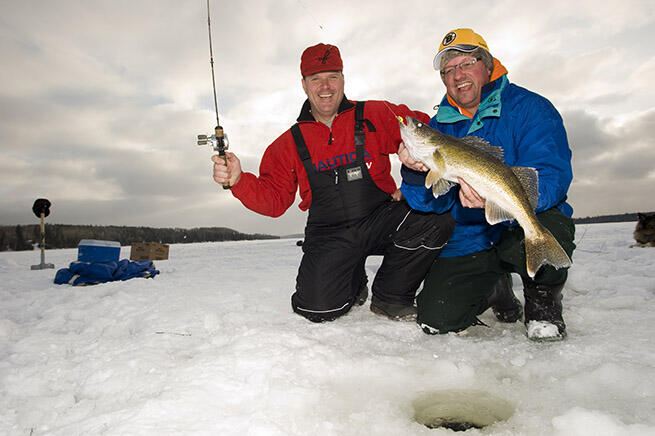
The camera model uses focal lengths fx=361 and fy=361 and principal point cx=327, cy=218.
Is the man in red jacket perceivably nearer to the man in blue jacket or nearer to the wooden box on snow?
the man in blue jacket

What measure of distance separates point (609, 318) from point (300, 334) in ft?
8.72

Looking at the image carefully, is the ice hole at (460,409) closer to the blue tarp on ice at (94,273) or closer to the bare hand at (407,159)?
the bare hand at (407,159)

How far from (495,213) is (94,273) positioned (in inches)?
276

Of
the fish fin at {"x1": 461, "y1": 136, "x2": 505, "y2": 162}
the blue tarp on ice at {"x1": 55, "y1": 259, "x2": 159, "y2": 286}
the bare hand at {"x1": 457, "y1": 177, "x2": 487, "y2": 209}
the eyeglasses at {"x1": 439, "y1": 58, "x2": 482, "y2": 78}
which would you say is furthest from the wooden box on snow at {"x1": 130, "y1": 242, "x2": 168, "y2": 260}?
the fish fin at {"x1": 461, "y1": 136, "x2": 505, "y2": 162}

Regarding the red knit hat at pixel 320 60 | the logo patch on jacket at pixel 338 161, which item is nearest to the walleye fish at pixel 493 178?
the logo patch on jacket at pixel 338 161

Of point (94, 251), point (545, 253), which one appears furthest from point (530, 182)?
point (94, 251)

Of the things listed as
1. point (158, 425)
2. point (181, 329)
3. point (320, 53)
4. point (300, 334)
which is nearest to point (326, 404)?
point (158, 425)

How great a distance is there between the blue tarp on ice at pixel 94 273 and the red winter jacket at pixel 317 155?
4.40 metres

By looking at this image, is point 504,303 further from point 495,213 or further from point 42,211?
point 42,211

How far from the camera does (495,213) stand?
2.68m

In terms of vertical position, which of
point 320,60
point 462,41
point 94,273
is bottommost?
point 94,273

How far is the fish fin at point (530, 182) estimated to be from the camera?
2.61m

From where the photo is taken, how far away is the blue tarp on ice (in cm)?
676

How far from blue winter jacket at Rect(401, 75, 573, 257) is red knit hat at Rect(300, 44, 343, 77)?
53.1 inches
